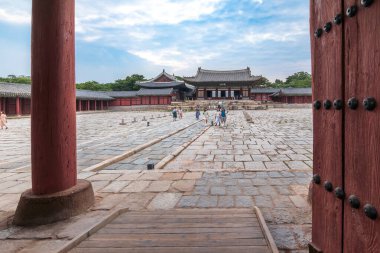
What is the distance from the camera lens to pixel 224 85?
4672cm

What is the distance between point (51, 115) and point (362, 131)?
262 centimetres

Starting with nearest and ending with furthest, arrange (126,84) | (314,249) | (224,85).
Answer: (314,249) → (224,85) → (126,84)

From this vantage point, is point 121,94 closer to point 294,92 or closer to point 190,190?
point 294,92

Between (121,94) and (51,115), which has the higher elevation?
(121,94)

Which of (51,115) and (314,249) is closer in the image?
(314,249)

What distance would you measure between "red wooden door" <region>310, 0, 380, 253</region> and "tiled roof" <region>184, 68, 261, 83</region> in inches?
1762

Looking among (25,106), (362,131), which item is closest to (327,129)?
A: (362,131)

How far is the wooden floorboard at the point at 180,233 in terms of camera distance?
197 centimetres

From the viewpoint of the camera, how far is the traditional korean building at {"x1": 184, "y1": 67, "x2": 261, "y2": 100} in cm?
4598

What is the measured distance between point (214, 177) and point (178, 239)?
237cm

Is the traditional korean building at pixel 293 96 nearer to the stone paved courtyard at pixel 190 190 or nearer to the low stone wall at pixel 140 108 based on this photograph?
the low stone wall at pixel 140 108

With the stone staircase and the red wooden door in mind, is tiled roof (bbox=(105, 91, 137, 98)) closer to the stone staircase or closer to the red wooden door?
the stone staircase

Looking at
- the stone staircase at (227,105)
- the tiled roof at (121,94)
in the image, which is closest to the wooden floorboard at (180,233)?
the stone staircase at (227,105)

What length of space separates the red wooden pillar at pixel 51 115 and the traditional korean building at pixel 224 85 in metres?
43.9
